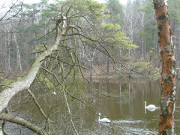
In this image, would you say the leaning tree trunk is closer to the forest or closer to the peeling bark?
the forest

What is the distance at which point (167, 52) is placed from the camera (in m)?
2.01

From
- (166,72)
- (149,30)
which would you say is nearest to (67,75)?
(166,72)

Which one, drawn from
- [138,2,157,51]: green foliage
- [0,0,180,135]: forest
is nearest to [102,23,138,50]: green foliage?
[0,0,180,135]: forest

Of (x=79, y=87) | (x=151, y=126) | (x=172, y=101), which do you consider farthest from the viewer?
(x=151, y=126)

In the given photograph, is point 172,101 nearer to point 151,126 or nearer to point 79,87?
point 79,87

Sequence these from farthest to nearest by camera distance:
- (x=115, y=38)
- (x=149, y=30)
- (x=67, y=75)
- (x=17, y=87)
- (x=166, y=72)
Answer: (x=149, y=30) → (x=115, y=38) → (x=67, y=75) → (x=17, y=87) → (x=166, y=72)

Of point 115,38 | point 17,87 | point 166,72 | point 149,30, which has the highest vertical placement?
point 149,30

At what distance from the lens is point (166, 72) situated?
2004mm

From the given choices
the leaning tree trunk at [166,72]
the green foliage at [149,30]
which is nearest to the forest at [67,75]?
the leaning tree trunk at [166,72]

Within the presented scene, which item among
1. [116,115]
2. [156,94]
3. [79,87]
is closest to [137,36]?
[156,94]

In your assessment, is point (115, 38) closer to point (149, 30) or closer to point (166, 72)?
point (166, 72)

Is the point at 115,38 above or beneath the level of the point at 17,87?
above

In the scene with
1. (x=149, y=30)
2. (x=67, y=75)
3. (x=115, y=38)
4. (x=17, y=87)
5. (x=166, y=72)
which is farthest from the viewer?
(x=149, y=30)

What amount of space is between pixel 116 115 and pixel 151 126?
229cm
